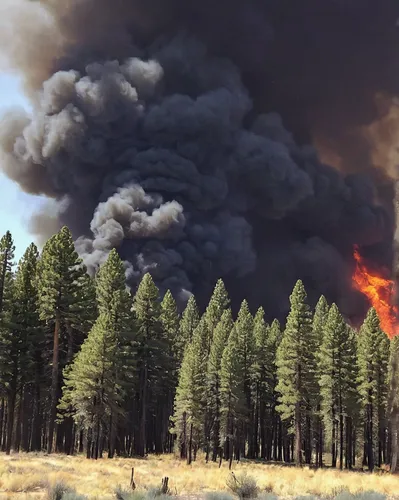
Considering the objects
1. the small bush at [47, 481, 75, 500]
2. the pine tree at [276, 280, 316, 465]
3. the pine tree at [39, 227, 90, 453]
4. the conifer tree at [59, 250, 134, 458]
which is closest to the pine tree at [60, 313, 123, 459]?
the conifer tree at [59, 250, 134, 458]

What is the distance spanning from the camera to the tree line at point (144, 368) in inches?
1452

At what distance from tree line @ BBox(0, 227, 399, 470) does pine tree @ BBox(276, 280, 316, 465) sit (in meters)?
0.13

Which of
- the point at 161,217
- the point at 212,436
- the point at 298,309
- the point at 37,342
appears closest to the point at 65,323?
the point at 37,342

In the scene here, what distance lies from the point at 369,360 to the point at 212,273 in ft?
304

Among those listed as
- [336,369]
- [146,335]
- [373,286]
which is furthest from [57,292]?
[373,286]

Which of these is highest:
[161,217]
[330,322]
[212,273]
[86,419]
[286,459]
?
[161,217]

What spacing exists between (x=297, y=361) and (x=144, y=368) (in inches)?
554

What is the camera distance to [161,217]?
135750mm

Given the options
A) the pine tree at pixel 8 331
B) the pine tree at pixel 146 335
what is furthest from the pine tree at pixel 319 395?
the pine tree at pixel 8 331

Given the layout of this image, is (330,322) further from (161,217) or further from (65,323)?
(161,217)

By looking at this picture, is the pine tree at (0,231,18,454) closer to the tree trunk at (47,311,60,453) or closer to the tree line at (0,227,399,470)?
the tree line at (0,227,399,470)

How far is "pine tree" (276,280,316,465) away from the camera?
44.7m

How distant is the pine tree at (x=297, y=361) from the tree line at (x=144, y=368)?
0.13m

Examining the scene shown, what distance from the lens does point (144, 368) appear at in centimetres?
4722
